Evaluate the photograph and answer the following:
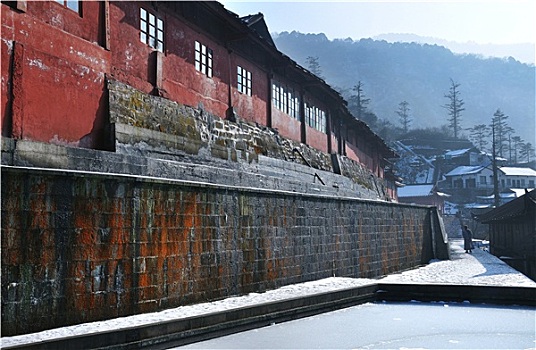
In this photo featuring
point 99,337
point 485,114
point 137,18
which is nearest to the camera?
point 99,337

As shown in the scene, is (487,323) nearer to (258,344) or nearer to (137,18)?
(258,344)

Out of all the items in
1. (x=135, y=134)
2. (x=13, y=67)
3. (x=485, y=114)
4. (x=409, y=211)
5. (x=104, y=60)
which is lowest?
(x=409, y=211)

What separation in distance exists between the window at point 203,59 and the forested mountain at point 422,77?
134m

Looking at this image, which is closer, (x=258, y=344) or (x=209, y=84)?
(x=258, y=344)

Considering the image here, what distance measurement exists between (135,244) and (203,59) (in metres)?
8.69

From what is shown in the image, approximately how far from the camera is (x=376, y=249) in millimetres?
15914

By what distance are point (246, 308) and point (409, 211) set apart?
14.4m

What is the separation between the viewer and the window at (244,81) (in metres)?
16.5

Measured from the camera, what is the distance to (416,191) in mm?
58375

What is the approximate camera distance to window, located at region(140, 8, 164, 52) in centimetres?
1170

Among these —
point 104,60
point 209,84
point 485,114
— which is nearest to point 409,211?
point 209,84

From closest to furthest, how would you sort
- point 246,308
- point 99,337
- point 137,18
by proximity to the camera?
point 99,337, point 246,308, point 137,18

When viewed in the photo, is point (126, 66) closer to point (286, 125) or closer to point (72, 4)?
point (72, 4)

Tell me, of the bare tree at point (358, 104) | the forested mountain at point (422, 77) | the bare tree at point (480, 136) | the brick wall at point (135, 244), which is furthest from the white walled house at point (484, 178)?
the forested mountain at point (422, 77)
